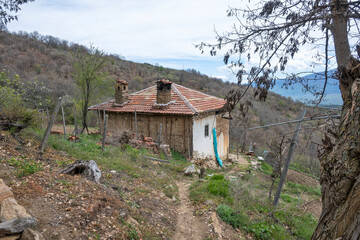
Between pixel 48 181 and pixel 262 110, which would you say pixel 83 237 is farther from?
pixel 262 110

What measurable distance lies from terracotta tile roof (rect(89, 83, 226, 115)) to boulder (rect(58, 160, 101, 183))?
7.62 meters

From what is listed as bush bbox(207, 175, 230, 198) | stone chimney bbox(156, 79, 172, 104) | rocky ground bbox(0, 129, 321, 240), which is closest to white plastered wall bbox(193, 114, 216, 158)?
stone chimney bbox(156, 79, 172, 104)

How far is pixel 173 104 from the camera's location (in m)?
13.9

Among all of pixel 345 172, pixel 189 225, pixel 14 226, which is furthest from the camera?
pixel 189 225

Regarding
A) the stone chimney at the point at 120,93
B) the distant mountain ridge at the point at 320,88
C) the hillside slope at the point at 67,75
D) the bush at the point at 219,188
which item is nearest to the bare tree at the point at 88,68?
the hillside slope at the point at 67,75

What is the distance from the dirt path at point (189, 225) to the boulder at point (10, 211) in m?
2.79

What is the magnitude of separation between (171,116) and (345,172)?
1130 cm

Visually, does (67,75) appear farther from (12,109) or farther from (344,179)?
(344,179)

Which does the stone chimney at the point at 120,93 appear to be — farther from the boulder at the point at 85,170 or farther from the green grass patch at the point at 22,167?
the green grass patch at the point at 22,167

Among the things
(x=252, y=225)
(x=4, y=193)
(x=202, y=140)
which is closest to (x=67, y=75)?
(x=202, y=140)

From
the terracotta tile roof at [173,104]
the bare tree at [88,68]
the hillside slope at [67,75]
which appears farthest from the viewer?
the hillside slope at [67,75]

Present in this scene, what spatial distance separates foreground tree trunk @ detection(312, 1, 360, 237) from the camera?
83.9 inches

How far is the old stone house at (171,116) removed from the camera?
13.1m

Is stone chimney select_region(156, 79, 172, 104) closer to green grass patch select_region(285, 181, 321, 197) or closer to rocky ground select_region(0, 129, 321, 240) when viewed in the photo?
rocky ground select_region(0, 129, 321, 240)
